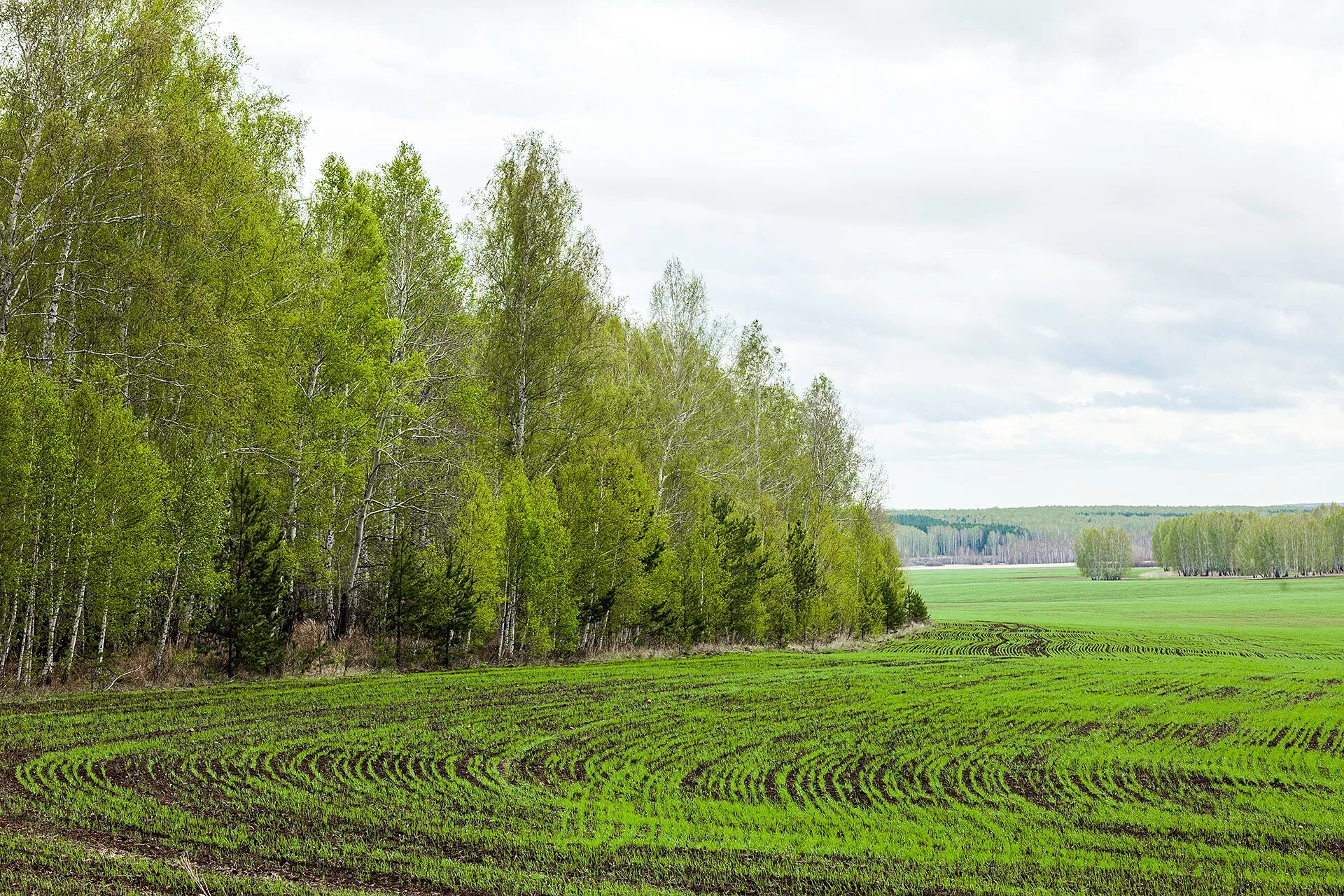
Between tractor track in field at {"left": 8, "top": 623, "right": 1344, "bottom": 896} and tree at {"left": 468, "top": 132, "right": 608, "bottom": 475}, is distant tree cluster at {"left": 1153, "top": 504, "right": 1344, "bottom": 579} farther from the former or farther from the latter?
tree at {"left": 468, "top": 132, "right": 608, "bottom": 475}

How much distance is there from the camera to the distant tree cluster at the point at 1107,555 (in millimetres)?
190125

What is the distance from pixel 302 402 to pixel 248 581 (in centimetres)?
552

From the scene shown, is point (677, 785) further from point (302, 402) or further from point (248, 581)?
point (302, 402)

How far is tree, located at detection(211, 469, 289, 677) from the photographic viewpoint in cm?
2548

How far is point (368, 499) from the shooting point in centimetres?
2897

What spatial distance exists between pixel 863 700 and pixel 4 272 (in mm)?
22513

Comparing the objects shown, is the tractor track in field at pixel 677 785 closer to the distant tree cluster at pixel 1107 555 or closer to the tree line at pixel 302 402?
the tree line at pixel 302 402

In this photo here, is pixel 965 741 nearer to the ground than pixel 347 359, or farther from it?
nearer to the ground

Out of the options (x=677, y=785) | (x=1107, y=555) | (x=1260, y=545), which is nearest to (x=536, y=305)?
(x=677, y=785)

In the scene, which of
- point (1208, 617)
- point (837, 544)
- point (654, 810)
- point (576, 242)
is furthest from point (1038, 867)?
point (1208, 617)

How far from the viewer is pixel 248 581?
2564 centimetres

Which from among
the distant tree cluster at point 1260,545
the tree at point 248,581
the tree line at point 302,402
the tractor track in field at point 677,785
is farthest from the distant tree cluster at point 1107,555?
the tree at point 248,581

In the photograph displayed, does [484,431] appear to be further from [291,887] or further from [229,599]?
[291,887]

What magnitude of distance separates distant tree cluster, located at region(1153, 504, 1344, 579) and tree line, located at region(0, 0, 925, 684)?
154 metres
